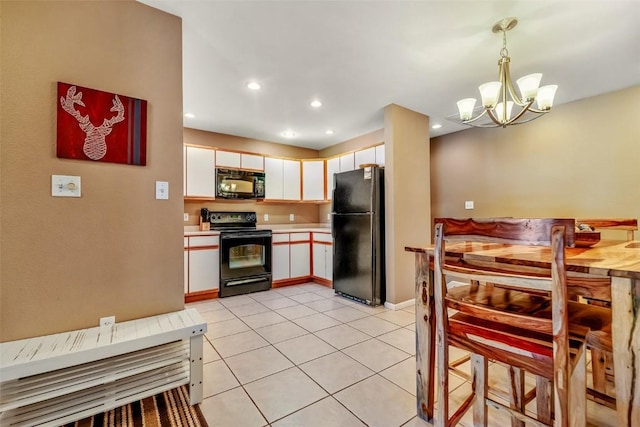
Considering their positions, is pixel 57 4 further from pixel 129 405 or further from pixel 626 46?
pixel 626 46

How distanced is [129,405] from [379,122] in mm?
3890

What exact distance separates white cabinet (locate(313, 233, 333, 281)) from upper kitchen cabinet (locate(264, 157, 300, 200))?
88cm

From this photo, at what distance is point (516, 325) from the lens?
1.07m

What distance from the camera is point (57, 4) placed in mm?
1560

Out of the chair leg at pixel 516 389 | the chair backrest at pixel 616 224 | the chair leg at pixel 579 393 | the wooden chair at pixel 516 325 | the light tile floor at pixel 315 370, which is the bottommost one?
the light tile floor at pixel 315 370

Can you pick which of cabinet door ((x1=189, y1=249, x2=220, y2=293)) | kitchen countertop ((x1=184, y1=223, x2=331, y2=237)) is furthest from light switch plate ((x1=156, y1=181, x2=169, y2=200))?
cabinet door ((x1=189, y1=249, x2=220, y2=293))

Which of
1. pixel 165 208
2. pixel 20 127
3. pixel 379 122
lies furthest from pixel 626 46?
pixel 20 127

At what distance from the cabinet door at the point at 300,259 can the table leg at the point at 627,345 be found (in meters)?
3.72

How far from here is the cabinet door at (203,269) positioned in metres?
3.56

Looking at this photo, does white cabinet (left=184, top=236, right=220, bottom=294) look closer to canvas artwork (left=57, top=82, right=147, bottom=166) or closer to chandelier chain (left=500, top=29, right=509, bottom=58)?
canvas artwork (left=57, top=82, right=147, bottom=166)

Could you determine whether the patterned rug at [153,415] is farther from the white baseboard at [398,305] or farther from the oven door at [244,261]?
the white baseboard at [398,305]

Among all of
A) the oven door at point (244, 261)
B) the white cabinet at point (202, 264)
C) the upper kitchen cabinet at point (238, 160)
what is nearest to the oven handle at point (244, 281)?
the oven door at point (244, 261)

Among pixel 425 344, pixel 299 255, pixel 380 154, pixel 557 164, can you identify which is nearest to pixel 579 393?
pixel 425 344

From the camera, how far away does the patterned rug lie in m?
1.45
